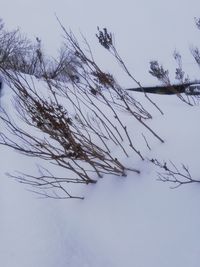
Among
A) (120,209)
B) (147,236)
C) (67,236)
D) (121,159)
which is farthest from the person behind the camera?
(121,159)

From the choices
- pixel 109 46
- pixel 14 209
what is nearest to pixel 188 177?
pixel 109 46

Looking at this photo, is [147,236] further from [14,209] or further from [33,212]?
[14,209]

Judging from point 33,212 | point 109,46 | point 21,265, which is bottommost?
point 21,265

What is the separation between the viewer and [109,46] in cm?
294

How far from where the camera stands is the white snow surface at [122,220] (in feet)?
7.16

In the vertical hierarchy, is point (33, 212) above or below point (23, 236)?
above

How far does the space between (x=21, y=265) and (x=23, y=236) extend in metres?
0.31

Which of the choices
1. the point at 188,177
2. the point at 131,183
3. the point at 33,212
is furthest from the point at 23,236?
the point at 188,177

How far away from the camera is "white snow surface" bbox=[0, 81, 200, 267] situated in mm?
2182

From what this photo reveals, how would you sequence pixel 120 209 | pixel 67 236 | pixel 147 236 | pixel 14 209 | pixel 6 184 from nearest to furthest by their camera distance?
pixel 147 236
pixel 120 209
pixel 67 236
pixel 14 209
pixel 6 184

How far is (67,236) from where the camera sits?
2.74 m

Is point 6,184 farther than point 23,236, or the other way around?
point 6,184

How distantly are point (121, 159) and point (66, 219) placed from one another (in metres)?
0.63

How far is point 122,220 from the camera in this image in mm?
2467
